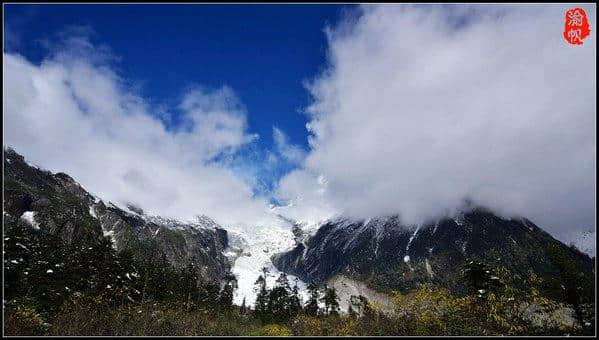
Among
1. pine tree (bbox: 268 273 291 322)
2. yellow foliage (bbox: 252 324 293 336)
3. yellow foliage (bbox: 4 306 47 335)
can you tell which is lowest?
yellow foliage (bbox: 4 306 47 335)

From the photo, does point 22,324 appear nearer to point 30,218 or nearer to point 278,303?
point 278,303

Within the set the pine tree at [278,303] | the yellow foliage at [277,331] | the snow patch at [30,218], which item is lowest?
the yellow foliage at [277,331]

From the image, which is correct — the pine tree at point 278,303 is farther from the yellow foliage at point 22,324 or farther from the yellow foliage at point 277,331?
the yellow foliage at point 22,324

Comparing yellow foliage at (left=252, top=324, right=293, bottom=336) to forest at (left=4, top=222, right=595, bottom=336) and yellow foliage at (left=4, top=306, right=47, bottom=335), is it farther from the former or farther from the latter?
yellow foliage at (left=4, top=306, right=47, bottom=335)

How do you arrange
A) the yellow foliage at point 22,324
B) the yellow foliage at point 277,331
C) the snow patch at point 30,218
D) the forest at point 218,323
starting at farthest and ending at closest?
the snow patch at point 30,218 → the yellow foliage at point 277,331 → the forest at point 218,323 → the yellow foliage at point 22,324

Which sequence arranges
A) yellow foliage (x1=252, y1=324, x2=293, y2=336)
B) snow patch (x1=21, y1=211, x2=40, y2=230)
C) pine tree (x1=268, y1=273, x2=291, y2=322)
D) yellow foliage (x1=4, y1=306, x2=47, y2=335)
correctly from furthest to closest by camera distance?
1. snow patch (x1=21, y1=211, x2=40, y2=230)
2. pine tree (x1=268, y1=273, x2=291, y2=322)
3. yellow foliage (x1=252, y1=324, x2=293, y2=336)
4. yellow foliage (x1=4, y1=306, x2=47, y2=335)

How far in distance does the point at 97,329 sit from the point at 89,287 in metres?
23.3

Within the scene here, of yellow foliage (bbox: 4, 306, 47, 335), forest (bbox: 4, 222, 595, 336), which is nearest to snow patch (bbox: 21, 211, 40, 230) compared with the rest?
forest (bbox: 4, 222, 595, 336)

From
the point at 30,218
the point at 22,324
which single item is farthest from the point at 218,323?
the point at 30,218

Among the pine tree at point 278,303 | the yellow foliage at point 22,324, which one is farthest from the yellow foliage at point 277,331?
the pine tree at point 278,303

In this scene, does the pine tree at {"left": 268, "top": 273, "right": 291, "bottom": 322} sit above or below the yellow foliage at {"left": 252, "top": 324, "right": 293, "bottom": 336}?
above

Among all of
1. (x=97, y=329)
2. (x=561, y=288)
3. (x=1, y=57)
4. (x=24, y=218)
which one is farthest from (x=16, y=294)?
(x=24, y=218)

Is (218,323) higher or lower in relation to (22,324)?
higher

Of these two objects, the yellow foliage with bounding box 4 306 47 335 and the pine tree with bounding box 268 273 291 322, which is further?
the pine tree with bounding box 268 273 291 322
